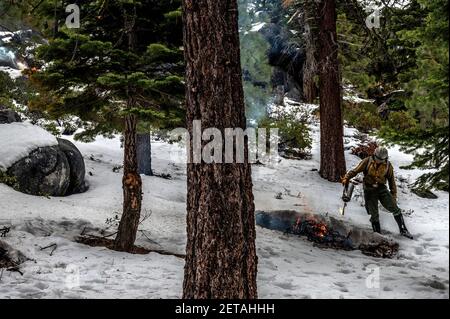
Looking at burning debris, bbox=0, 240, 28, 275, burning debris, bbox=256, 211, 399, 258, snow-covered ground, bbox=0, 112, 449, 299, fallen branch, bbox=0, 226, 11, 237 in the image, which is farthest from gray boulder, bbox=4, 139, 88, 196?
burning debris, bbox=256, 211, 399, 258

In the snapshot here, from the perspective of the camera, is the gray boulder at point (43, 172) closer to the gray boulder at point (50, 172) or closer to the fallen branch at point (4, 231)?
the gray boulder at point (50, 172)

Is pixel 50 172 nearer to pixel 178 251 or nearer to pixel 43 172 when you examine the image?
pixel 43 172

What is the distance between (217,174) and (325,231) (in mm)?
4931

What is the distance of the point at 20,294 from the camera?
14.6ft

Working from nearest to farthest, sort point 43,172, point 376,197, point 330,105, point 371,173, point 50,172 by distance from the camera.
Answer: point 371,173 → point 376,197 → point 43,172 → point 50,172 → point 330,105

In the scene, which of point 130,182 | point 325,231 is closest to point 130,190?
point 130,182

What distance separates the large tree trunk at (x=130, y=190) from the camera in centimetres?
617

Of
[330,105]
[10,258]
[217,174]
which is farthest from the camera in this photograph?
[330,105]

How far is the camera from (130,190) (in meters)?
6.29

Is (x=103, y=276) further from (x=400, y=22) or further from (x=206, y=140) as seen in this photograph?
(x=400, y=22)

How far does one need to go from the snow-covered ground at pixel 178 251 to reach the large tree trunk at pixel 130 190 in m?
0.31

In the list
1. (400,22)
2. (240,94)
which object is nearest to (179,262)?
(240,94)

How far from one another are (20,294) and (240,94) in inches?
132

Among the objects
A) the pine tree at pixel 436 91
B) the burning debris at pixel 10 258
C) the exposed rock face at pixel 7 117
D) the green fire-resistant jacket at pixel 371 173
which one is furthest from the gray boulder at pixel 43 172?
the pine tree at pixel 436 91
